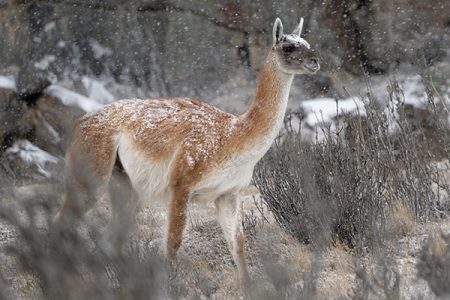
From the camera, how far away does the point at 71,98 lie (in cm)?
1305

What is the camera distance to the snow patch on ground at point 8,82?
13.1 metres

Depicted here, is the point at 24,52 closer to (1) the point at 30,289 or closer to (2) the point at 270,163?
(2) the point at 270,163

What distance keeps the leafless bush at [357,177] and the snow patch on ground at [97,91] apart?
18.6 ft

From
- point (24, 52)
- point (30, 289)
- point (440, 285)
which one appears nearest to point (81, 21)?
point (24, 52)

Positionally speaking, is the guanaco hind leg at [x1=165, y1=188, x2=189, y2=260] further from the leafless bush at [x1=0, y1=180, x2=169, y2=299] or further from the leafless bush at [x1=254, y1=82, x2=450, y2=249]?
the leafless bush at [x1=0, y1=180, x2=169, y2=299]

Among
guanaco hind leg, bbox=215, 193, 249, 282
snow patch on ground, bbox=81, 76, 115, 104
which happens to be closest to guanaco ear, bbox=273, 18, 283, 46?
guanaco hind leg, bbox=215, 193, 249, 282

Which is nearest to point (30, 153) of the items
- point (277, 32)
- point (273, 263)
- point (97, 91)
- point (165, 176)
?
point (97, 91)

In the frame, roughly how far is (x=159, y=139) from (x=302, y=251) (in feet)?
4.16

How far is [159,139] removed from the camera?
616 centimetres

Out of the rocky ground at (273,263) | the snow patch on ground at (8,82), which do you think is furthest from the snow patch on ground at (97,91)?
the rocky ground at (273,263)

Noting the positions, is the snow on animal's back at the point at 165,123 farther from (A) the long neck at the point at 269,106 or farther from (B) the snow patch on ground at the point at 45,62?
(B) the snow patch on ground at the point at 45,62

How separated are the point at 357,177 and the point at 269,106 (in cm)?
144

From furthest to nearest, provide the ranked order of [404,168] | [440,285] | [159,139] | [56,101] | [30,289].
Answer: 1. [56,101]
2. [404,168]
3. [159,139]
4. [30,289]
5. [440,285]

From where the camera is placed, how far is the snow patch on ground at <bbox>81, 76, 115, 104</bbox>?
1300 cm
